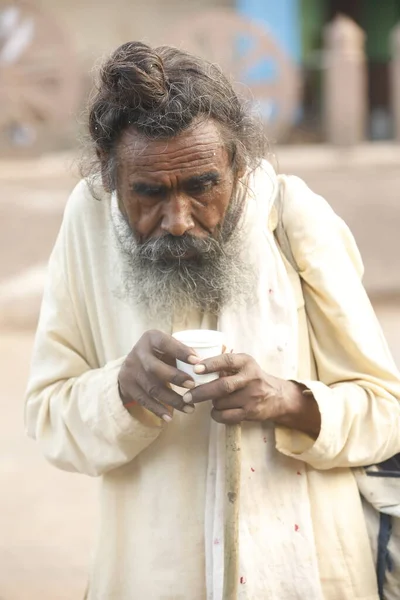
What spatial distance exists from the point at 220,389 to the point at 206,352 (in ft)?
0.26

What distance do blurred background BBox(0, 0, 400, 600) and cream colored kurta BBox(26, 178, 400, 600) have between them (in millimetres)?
1993

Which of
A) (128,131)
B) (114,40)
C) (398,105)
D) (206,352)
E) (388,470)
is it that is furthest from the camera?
(114,40)

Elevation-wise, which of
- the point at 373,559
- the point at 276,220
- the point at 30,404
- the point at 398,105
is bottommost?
the point at 398,105

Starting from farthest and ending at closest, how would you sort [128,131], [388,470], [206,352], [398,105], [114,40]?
[114,40] < [398,105] < [388,470] < [128,131] < [206,352]

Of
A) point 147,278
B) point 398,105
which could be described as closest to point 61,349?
point 147,278

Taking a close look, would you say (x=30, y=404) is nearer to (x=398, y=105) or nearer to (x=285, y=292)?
(x=285, y=292)

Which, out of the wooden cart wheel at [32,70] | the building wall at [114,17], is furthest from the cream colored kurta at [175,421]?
the building wall at [114,17]

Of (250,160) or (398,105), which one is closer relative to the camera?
(250,160)

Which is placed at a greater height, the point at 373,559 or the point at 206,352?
the point at 206,352

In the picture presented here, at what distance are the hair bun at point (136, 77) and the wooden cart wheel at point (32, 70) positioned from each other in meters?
10.9

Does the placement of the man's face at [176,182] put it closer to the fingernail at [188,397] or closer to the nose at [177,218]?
the nose at [177,218]

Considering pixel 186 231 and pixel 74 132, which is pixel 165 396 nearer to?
pixel 186 231

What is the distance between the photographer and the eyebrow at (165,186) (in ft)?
7.04

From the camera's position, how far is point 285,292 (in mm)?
2252
